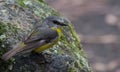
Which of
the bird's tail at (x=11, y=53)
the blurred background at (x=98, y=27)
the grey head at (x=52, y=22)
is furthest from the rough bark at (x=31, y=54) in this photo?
the blurred background at (x=98, y=27)

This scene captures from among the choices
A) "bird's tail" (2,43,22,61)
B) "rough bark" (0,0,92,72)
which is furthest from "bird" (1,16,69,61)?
"rough bark" (0,0,92,72)

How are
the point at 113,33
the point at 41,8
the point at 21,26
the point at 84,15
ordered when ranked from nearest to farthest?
the point at 21,26
the point at 41,8
the point at 113,33
the point at 84,15

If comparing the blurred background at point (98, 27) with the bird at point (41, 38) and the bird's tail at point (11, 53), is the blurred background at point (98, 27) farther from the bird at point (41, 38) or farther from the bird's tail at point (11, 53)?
the bird's tail at point (11, 53)

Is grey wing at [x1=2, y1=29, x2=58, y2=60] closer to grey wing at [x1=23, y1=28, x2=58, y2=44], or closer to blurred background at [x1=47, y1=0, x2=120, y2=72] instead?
grey wing at [x1=23, y1=28, x2=58, y2=44]

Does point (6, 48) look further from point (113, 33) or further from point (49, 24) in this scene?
point (113, 33)

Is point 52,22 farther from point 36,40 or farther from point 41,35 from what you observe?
point 36,40

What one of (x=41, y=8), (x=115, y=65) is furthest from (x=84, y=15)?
(x=41, y=8)

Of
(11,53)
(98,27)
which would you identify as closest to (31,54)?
(11,53)
